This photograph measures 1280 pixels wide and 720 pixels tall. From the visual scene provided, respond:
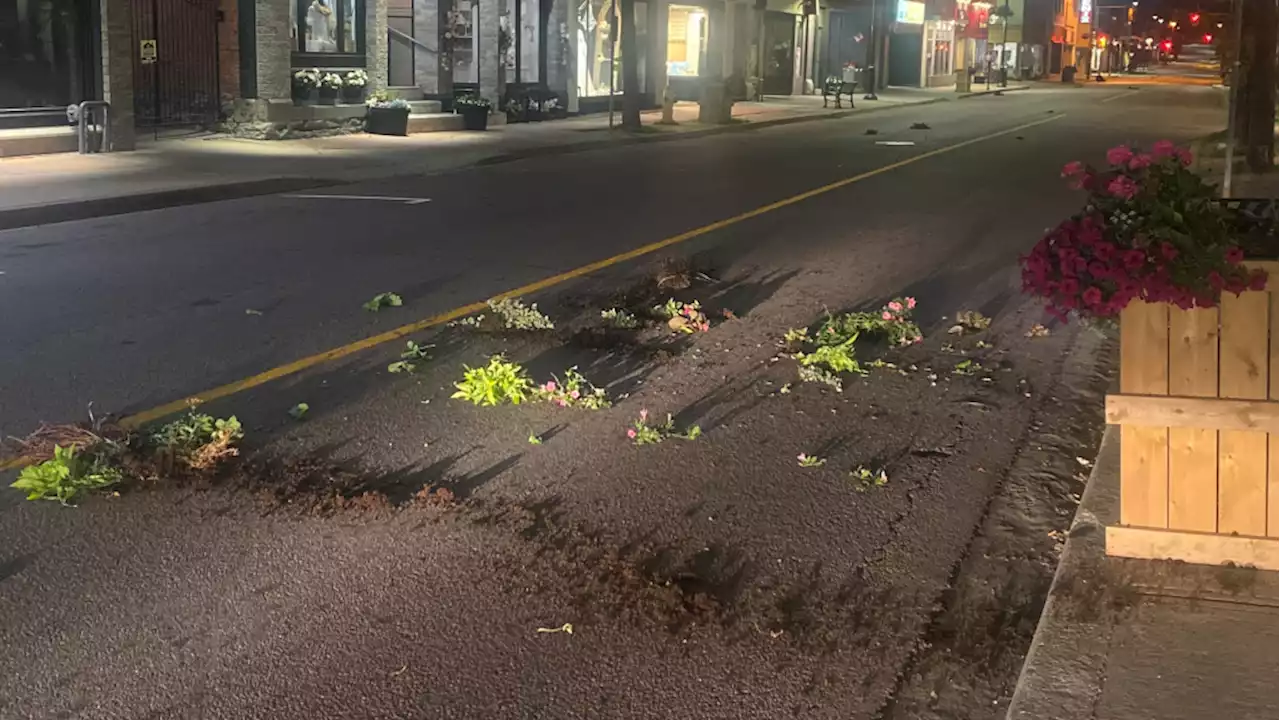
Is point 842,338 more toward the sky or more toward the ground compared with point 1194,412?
more toward the ground

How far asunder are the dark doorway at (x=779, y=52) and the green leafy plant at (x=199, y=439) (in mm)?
43708

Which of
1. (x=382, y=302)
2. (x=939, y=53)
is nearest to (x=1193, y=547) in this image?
(x=382, y=302)

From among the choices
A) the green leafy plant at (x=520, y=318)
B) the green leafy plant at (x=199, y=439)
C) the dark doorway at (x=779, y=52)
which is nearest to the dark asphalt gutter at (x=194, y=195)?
the green leafy plant at (x=520, y=318)

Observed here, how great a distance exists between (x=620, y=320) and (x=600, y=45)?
2923cm

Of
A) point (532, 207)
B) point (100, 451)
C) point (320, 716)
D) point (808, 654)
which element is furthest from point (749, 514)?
point (532, 207)

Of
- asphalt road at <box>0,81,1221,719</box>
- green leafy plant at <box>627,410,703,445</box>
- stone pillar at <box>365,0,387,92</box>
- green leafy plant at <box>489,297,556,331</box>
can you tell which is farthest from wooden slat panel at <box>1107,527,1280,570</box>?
stone pillar at <box>365,0,387,92</box>

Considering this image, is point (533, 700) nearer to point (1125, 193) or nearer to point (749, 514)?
point (749, 514)

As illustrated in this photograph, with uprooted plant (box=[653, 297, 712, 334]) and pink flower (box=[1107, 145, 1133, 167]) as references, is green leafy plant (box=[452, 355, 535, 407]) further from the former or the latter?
pink flower (box=[1107, 145, 1133, 167])

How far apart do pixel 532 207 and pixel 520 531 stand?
1142cm

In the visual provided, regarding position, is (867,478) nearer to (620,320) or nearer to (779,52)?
(620,320)

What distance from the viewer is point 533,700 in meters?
4.22

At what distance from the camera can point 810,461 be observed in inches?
264

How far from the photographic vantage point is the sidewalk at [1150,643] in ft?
13.3

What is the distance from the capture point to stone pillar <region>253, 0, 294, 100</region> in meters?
25.2
